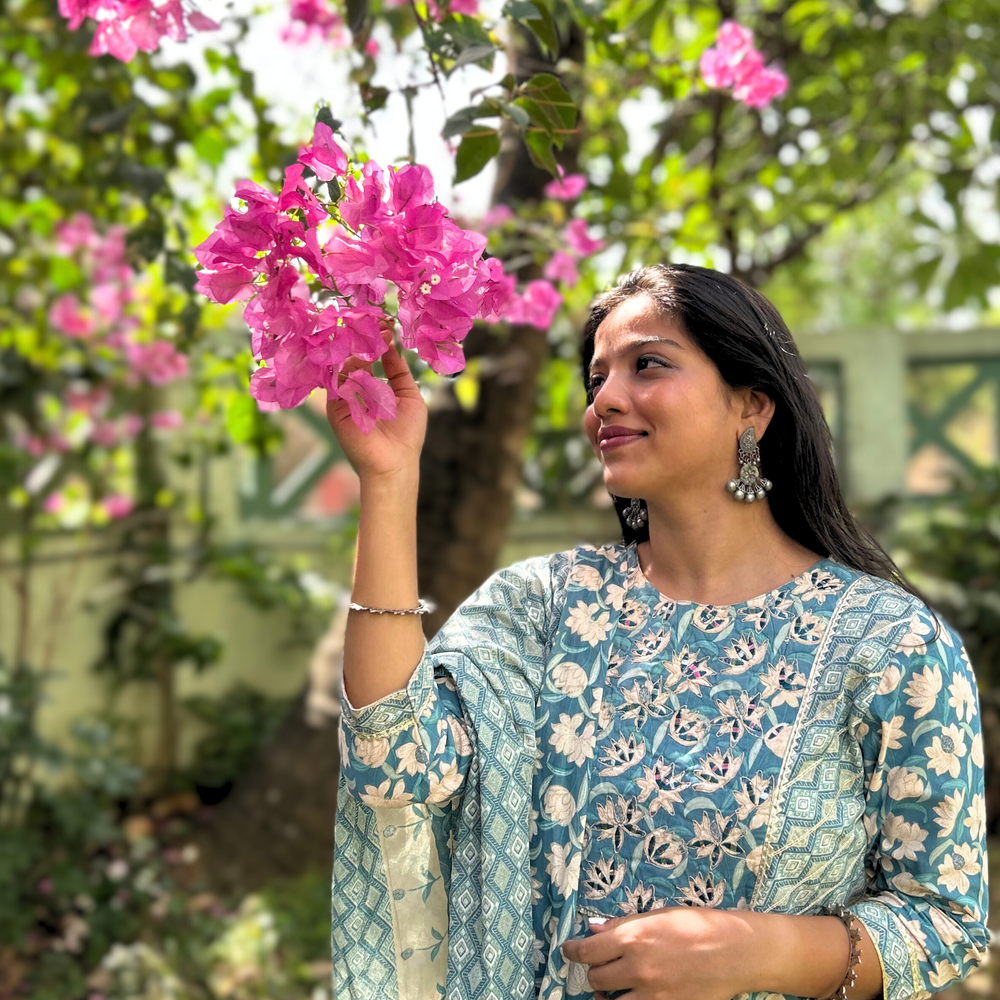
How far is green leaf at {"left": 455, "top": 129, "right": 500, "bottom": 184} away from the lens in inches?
63.2

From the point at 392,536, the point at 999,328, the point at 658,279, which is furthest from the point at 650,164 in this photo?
the point at 999,328

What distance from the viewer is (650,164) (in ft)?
9.66

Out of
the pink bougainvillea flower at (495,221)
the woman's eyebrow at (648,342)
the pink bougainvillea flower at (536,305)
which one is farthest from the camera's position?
the pink bougainvillea flower at (495,221)

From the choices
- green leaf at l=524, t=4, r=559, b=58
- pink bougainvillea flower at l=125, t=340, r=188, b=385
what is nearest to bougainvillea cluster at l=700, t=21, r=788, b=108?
green leaf at l=524, t=4, r=559, b=58

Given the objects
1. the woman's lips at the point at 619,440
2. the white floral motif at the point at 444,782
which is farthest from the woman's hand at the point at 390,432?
the white floral motif at the point at 444,782

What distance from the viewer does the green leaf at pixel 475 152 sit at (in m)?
1.61

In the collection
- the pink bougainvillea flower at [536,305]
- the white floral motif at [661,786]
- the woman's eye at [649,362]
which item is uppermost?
the pink bougainvillea flower at [536,305]

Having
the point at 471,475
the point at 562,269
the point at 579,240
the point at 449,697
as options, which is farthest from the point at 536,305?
the point at 471,475

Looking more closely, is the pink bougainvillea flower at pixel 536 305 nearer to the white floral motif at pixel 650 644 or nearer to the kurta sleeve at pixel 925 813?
the white floral motif at pixel 650 644

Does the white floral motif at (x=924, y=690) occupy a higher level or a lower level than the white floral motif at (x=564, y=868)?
higher

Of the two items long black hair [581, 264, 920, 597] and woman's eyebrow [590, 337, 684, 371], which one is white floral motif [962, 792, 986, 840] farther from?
woman's eyebrow [590, 337, 684, 371]

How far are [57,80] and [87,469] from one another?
1655 mm

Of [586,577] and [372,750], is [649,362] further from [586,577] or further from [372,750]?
[372,750]

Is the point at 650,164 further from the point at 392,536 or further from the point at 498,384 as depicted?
the point at 392,536
